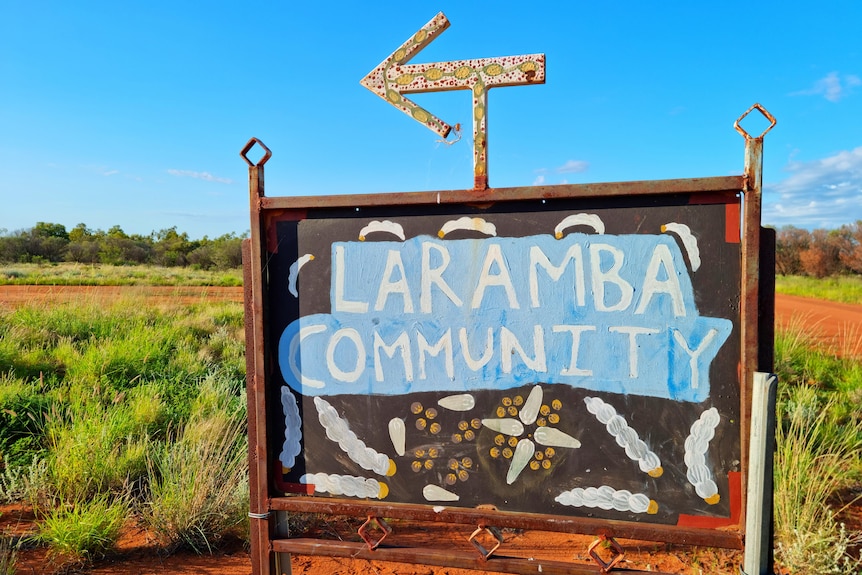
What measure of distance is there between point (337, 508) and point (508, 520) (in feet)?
2.33

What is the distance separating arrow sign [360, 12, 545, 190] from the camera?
2172 millimetres

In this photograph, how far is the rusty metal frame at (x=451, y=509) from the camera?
1.92 meters

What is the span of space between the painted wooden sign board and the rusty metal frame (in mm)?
34

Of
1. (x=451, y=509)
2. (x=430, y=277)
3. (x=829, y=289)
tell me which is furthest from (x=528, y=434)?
(x=829, y=289)

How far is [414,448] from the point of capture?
2246 mm

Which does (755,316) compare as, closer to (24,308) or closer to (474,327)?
(474,327)

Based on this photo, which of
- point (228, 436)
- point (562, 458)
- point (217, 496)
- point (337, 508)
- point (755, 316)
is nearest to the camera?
point (755, 316)

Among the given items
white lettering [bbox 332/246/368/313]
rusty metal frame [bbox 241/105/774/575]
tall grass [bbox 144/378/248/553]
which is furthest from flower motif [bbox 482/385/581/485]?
tall grass [bbox 144/378/248/553]

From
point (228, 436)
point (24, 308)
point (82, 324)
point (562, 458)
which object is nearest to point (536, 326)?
point (562, 458)

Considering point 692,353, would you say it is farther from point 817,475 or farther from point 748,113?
point 817,475

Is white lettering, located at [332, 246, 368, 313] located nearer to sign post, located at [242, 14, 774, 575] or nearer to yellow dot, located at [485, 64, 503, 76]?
sign post, located at [242, 14, 774, 575]

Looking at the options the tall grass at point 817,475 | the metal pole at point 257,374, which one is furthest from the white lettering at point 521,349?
the tall grass at point 817,475

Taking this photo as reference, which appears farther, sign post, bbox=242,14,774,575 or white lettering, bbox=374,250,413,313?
white lettering, bbox=374,250,413,313

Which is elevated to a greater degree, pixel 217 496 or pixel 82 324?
pixel 82 324
